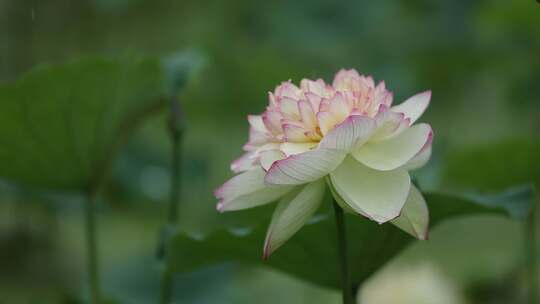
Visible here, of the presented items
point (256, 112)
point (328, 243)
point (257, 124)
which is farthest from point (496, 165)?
point (256, 112)

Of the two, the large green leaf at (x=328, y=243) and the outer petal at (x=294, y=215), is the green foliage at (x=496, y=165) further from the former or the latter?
the outer petal at (x=294, y=215)

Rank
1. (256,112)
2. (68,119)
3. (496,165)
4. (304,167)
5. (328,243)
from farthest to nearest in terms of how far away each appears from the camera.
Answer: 1. (256,112)
2. (496,165)
3. (68,119)
4. (328,243)
5. (304,167)

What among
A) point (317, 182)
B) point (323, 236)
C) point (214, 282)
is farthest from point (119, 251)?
point (317, 182)

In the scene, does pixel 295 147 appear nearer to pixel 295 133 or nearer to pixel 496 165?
pixel 295 133

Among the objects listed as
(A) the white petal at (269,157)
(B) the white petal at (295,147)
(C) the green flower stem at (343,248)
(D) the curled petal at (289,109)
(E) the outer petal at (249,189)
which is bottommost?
(C) the green flower stem at (343,248)

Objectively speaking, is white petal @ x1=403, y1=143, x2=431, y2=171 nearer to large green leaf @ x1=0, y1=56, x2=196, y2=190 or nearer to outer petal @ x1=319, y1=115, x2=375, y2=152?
outer petal @ x1=319, y1=115, x2=375, y2=152

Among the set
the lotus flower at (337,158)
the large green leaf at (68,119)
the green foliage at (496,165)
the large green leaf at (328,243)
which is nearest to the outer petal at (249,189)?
the lotus flower at (337,158)

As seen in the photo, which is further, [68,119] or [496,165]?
[496,165]
